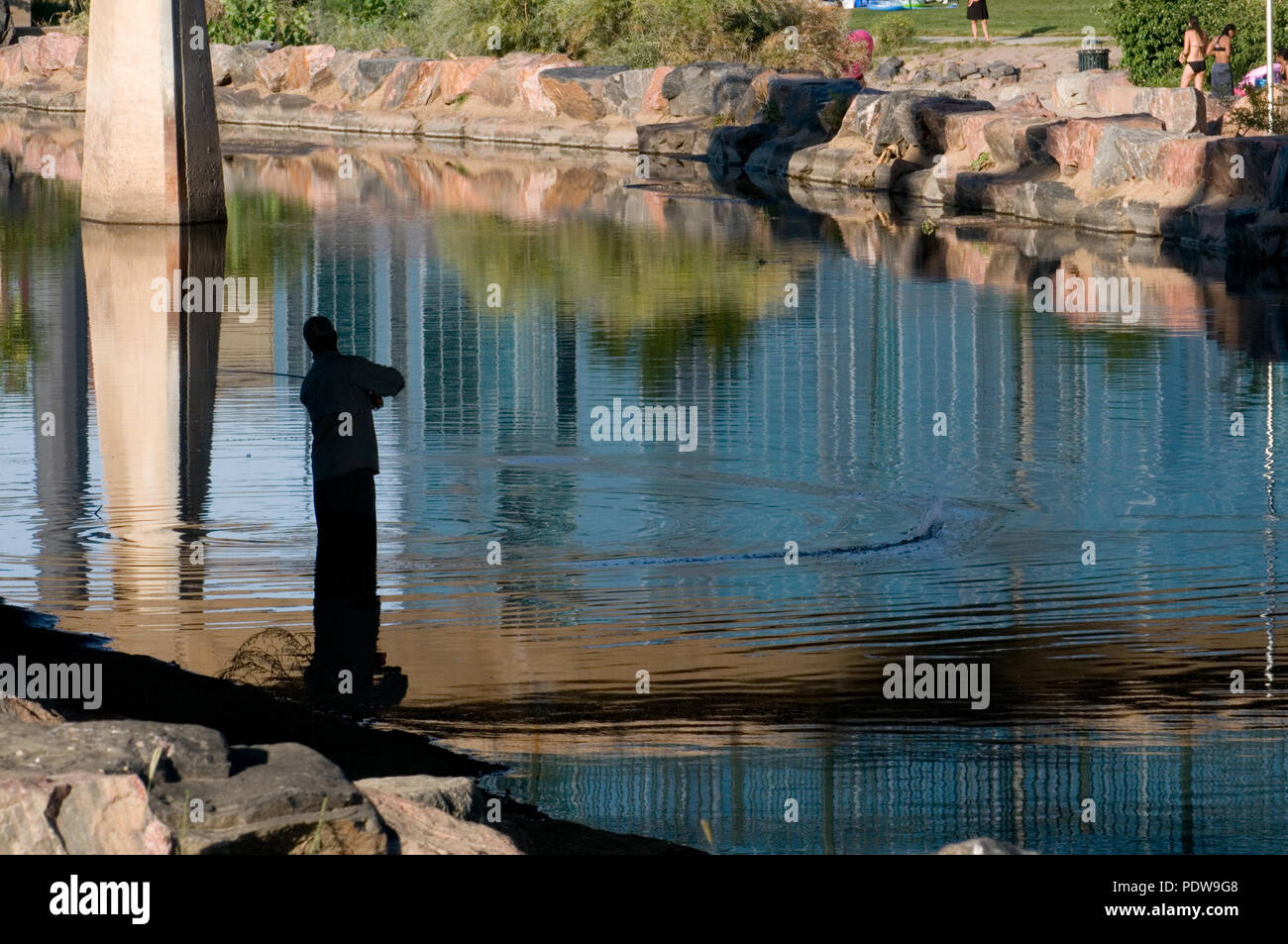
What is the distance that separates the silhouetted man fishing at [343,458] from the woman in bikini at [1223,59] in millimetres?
24023

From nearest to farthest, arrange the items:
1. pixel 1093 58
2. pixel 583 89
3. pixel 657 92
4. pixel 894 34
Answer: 1. pixel 1093 58
2. pixel 657 92
3. pixel 583 89
4. pixel 894 34

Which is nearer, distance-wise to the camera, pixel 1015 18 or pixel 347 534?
pixel 347 534

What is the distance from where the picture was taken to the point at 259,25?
56750 millimetres

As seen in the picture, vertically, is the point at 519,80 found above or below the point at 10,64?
below

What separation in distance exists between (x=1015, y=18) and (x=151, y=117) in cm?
2834

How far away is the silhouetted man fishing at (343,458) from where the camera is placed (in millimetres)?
10164

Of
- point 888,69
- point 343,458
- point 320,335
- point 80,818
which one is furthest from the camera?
point 888,69

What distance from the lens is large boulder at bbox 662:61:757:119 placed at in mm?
38781

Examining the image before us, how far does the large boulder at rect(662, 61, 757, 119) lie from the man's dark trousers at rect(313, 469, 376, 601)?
28.9 meters

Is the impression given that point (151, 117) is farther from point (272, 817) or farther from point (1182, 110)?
point (272, 817)

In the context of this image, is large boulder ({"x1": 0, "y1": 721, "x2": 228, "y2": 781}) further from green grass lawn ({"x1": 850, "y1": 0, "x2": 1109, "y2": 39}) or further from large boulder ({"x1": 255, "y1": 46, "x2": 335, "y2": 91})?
large boulder ({"x1": 255, "y1": 46, "x2": 335, "y2": 91})

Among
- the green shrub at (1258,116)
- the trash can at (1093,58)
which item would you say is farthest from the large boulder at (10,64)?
the green shrub at (1258,116)

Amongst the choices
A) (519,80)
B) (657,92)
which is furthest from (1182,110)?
(519,80)

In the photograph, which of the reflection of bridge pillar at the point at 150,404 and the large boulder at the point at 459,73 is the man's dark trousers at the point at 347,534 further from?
the large boulder at the point at 459,73
